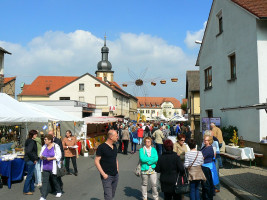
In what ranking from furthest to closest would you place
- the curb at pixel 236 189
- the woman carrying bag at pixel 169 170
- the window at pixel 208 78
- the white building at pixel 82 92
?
the white building at pixel 82 92 → the window at pixel 208 78 → the curb at pixel 236 189 → the woman carrying bag at pixel 169 170

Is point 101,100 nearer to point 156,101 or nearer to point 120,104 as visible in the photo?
point 120,104

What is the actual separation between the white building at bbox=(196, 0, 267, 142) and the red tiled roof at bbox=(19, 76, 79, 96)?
5156 centimetres

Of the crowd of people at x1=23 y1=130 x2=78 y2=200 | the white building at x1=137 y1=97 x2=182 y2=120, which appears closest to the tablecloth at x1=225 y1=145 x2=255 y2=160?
the crowd of people at x1=23 y1=130 x2=78 y2=200

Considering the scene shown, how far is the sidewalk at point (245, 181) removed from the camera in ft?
24.0

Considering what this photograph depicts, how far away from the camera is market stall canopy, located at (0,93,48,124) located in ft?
33.9

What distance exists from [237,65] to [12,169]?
11370 millimetres

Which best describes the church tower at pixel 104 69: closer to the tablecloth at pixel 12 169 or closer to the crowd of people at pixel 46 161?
the tablecloth at pixel 12 169

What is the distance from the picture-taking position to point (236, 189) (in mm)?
7844

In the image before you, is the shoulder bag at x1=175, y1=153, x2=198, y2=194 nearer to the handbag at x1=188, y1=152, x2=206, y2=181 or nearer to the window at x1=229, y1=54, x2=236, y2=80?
the handbag at x1=188, y1=152, x2=206, y2=181

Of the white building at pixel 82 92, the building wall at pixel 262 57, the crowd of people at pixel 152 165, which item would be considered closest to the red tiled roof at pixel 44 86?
the white building at pixel 82 92

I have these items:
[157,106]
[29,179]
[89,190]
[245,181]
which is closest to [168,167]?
[89,190]

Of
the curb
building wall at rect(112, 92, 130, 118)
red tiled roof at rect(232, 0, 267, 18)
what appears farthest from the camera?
building wall at rect(112, 92, 130, 118)

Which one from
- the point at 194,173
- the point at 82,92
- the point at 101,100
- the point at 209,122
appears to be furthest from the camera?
the point at 82,92

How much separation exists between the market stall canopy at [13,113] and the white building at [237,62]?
9208 mm
